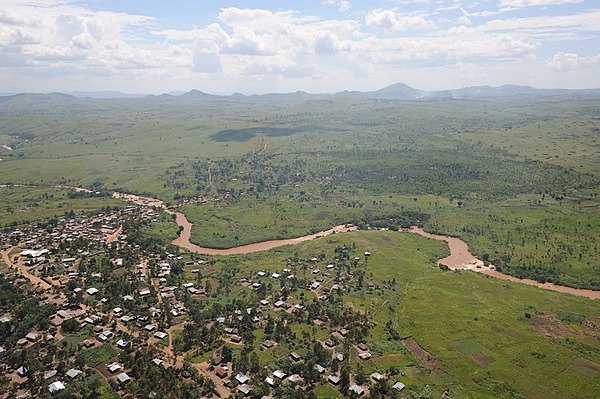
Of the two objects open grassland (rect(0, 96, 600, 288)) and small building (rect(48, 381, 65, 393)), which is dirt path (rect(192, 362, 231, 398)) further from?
open grassland (rect(0, 96, 600, 288))

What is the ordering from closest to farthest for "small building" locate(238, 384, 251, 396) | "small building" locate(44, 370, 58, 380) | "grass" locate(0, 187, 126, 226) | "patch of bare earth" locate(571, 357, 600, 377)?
"small building" locate(238, 384, 251, 396), "small building" locate(44, 370, 58, 380), "patch of bare earth" locate(571, 357, 600, 377), "grass" locate(0, 187, 126, 226)

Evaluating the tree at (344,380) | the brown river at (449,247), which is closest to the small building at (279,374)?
the tree at (344,380)

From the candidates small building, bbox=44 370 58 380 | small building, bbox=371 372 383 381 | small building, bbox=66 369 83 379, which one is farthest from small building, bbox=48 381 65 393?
small building, bbox=371 372 383 381

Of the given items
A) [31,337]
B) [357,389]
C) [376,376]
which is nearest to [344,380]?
[357,389]

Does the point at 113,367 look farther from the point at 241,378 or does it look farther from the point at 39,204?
the point at 39,204

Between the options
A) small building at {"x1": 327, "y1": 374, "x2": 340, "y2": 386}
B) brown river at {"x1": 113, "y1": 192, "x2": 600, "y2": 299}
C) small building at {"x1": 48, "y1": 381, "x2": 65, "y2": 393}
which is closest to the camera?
small building at {"x1": 48, "y1": 381, "x2": 65, "y2": 393}

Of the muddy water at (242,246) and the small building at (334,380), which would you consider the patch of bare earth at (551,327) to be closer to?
the small building at (334,380)
